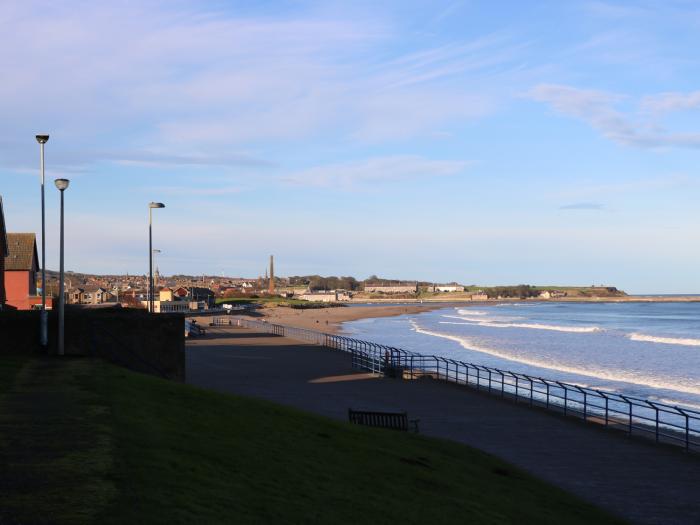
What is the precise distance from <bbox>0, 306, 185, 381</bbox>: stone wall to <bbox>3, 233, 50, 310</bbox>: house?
34.3 metres

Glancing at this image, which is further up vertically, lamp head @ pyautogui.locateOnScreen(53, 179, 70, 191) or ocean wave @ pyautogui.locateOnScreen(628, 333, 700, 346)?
lamp head @ pyautogui.locateOnScreen(53, 179, 70, 191)

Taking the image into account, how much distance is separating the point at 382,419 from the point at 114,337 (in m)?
10.2

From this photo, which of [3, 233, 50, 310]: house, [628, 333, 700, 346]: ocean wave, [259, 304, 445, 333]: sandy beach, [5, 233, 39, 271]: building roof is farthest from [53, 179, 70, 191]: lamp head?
[259, 304, 445, 333]: sandy beach

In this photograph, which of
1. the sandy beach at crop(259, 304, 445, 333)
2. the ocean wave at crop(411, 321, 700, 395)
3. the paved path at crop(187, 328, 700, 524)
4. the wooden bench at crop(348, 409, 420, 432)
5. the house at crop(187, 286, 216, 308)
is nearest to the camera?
the paved path at crop(187, 328, 700, 524)

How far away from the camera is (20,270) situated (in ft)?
194

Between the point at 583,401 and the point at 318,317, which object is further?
the point at 318,317

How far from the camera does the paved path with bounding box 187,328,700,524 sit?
1541cm

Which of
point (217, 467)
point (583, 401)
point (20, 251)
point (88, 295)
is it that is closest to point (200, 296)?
point (88, 295)

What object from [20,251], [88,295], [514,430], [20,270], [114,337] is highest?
[20,251]

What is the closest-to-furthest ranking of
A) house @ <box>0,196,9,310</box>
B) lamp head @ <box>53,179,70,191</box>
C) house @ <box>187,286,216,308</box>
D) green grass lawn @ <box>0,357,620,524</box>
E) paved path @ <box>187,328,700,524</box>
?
green grass lawn @ <box>0,357,620,524</box>, paved path @ <box>187,328,700,524</box>, lamp head @ <box>53,179,70,191</box>, house @ <box>0,196,9,310</box>, house @ <box>187,286,216,308</box>

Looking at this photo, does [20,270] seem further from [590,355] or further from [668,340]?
[668,340]

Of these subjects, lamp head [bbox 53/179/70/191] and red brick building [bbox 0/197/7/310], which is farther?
red brick building [bbox 0/197/7/310]

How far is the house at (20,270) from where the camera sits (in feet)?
193

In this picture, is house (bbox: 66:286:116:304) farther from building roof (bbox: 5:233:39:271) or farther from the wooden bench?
the wooden bench
